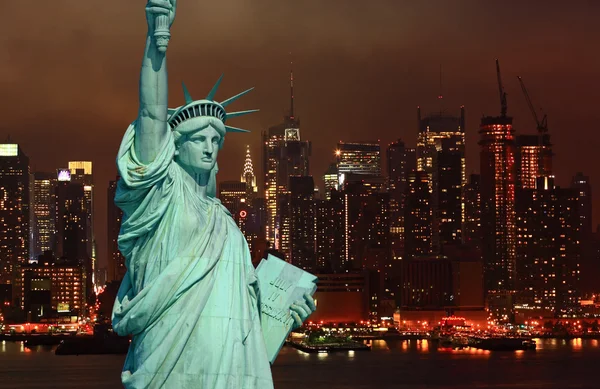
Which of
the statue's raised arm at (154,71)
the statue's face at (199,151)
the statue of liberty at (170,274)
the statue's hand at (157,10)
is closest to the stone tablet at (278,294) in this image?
the statue of liberty at (170,274)

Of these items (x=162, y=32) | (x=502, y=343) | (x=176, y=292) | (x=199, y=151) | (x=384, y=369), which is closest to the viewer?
(x=162, y=32)

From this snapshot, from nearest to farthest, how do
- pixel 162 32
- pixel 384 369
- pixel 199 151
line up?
1. pixel 162 32
2. pixel 199 151
3. pixel 384 369

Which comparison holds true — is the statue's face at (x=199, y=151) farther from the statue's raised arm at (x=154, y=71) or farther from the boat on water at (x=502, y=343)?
the boat on water at (x=502, y=343)

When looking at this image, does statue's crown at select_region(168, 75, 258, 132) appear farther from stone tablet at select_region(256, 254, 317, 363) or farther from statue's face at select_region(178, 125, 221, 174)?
stone tablet at select_region(256, 254, 317, 363)

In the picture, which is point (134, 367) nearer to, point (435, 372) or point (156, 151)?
point (156, 151)

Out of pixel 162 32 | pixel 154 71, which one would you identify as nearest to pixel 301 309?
pixel 154 71

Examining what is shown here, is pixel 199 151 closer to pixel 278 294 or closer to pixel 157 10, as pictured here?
pixel 157 10

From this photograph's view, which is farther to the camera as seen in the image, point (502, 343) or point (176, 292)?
point (502, 343)
